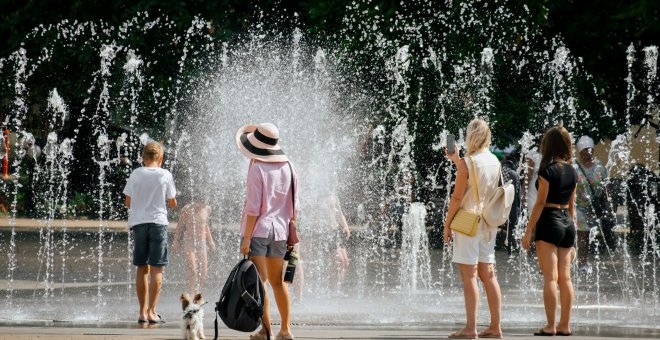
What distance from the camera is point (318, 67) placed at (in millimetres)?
24125

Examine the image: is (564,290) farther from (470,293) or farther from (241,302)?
(241,302)

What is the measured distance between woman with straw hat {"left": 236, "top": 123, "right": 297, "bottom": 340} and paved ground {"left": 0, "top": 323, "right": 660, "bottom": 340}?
462 mm

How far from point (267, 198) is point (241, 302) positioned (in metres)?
0.76

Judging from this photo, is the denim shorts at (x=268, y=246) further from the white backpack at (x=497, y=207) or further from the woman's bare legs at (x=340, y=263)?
the woman's bare legs at (x=340, y=263)

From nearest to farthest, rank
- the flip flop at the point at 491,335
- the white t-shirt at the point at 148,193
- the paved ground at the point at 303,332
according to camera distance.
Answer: the paved ground at the point at 303,332, the flip flop at the point at 491,335, the white t-shirt at the point at 148,193

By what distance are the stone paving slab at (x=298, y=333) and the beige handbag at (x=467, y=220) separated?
81 cm

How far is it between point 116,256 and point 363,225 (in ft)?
31.6

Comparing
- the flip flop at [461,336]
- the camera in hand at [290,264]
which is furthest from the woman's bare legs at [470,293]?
the camera in hand at [290,264]

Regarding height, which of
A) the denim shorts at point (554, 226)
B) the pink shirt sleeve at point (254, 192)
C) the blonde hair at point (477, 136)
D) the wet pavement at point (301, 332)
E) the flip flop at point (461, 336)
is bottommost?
the wet pavement at point (301, 332)

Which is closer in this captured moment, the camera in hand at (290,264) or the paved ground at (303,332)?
the camera in hand at (290,264)

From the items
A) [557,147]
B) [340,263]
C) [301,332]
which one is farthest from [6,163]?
[557,147]

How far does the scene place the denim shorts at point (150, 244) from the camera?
9.76 metres

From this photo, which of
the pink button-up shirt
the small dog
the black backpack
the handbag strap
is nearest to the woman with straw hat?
the pink button-up shirt

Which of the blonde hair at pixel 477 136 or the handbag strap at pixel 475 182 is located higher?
the blonde hair at pixel 477 136
